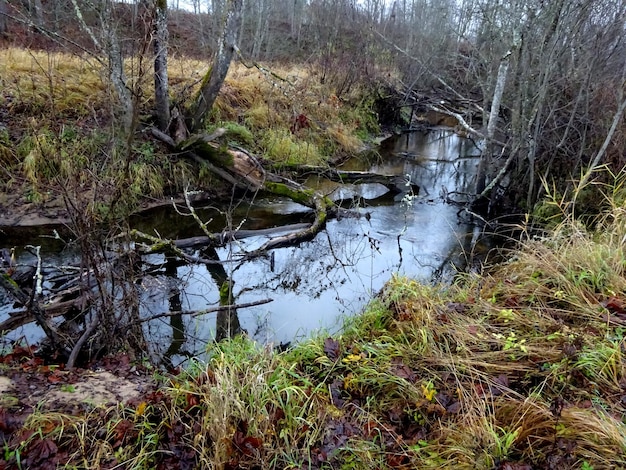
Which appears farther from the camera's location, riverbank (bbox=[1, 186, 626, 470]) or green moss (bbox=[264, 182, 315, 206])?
green moss (bbox=[264, 182, 315, 206])

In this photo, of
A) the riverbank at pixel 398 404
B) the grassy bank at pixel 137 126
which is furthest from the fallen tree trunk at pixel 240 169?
the riverbank at pixel 398 404

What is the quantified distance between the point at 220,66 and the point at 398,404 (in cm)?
658

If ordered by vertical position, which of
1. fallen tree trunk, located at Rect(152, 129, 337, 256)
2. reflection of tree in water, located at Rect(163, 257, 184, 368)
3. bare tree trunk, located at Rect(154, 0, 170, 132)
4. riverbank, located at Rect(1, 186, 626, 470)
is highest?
bare tree trunk, located at Rect(154, 0, 170, 132)

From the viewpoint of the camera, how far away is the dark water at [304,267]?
4430mm

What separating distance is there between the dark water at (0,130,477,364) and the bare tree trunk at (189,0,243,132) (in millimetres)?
1905

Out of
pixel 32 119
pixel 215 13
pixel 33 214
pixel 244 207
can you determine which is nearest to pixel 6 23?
pixel 215 13

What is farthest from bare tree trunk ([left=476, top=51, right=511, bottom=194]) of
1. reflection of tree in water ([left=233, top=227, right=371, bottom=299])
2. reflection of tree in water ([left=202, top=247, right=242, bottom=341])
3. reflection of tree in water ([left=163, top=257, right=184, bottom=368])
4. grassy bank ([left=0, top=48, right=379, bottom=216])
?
reflection of tree in water ([left=163, top=257, right=184, bottom=368])

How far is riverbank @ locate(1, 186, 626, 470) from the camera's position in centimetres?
207

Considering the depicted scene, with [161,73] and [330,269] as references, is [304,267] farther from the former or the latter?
[161,73]

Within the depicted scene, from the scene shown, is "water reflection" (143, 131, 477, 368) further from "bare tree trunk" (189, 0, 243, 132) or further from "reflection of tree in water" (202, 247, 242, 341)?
"bare tree trunk" (189, 0, 243, 132)

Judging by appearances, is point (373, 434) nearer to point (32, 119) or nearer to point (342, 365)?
point (342, 365)

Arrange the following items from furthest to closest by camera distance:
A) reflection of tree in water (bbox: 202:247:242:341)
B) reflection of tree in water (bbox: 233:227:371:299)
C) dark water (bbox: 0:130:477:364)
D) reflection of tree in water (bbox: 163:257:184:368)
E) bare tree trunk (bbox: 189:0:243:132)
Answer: bare tree trunk (bbox: 189:0:243:132), reflection of tree in water (bbox: 233:227:371:299), dark water (bbox: 0:130:477:364), reflection of tree in water (bbox: 202:247:242:341), reflection of tree in water (bbox: 163:257:184:368)

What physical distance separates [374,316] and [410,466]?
155 cm

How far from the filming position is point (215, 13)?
49.0ft
